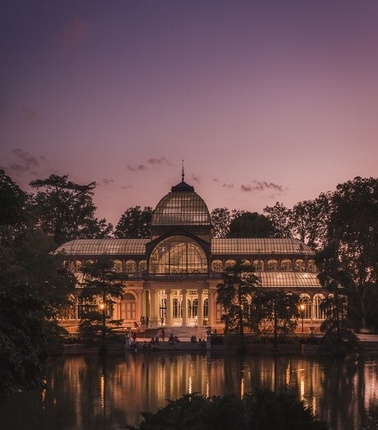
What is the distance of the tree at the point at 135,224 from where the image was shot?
430 feet

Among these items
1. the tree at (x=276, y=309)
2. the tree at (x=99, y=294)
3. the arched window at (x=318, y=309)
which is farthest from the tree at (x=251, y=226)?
the tree at (x=99, y=294)

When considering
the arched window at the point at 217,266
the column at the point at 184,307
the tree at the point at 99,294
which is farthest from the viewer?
the arched window at the point at 217,266

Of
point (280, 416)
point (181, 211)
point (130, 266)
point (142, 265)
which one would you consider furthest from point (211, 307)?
point (280, 416)

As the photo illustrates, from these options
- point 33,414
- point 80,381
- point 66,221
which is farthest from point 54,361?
point 66,221

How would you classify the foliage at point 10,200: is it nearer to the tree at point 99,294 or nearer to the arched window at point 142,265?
the tree at point 99,294

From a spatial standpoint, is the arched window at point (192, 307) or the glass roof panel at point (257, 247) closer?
the arched window at point (192, 307)

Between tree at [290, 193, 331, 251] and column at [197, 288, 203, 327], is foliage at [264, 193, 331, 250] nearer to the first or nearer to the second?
tree at [290, 193, 331, 251]

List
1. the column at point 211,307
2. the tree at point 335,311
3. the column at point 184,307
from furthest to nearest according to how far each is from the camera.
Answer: the column at point 184,307 → the column at point 211,307 → the tree at point 335,311

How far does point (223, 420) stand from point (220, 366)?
35411 mm

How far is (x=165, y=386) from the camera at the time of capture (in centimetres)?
4478

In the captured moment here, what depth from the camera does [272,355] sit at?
216 ft

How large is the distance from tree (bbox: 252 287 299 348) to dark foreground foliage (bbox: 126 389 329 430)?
152 feet

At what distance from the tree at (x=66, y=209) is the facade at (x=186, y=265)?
21598mm

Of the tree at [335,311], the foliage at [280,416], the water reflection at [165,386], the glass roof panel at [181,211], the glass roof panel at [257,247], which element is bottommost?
the water reflection at [165,386]
